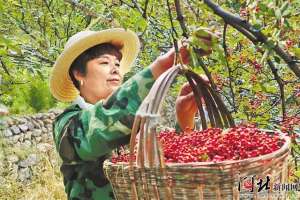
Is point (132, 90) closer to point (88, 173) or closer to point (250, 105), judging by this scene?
point (88, 173)

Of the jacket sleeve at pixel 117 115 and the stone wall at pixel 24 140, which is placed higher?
the jacket sleeve at pixel 117 115

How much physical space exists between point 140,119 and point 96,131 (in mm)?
396

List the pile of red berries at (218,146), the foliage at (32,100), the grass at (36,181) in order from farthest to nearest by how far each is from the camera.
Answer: the foliage at (32,100)
the grass at (36,181)
the pile of red berries at (218,146)

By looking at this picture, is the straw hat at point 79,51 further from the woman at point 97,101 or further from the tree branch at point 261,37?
the tree branch at point 261,37

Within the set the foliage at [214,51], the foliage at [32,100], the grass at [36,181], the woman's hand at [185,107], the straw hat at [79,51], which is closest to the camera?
the foliage at [214,51]

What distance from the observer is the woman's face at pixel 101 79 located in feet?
7.50

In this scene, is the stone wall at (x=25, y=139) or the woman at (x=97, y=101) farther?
the stone wall at (x=25, y=139)

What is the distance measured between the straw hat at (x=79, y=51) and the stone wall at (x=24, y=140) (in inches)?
214

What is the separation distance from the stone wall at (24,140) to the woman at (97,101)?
222 inches

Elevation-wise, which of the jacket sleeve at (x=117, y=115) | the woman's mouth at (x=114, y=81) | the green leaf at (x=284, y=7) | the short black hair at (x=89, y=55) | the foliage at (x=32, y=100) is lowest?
Answer: the foliage at (x=32, y=100)

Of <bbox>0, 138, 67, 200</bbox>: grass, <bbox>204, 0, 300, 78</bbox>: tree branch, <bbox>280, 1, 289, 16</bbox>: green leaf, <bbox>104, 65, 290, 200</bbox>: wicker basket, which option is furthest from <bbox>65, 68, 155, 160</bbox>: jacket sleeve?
<bbox>0, 138, 67, 200</bbox>: grass

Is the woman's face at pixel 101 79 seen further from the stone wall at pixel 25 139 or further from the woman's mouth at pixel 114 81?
the stone wall at pixel 25 139

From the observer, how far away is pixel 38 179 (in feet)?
27.2

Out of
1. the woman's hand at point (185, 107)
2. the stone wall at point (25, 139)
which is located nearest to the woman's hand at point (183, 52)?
the woman's hand at point (185, 107)
